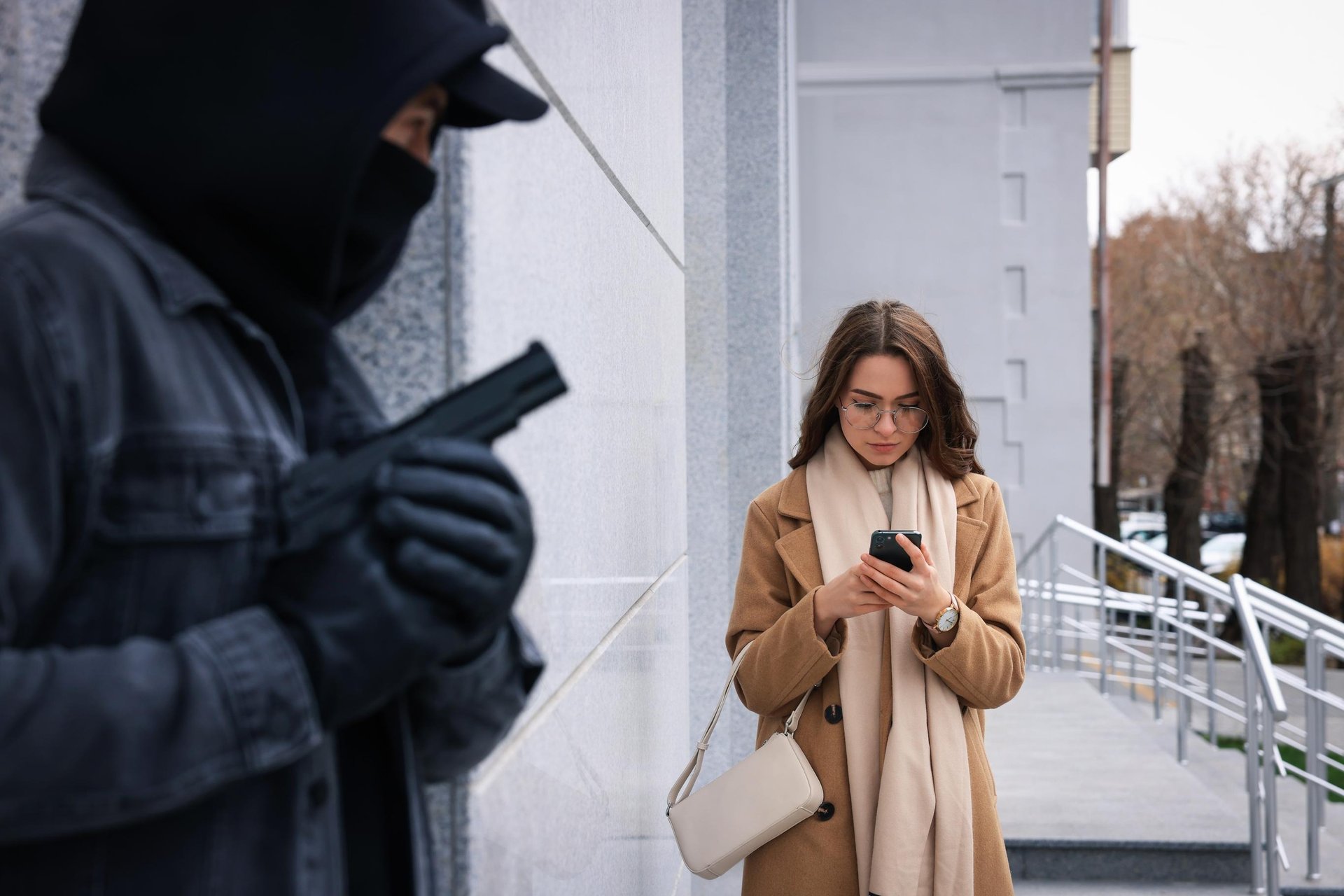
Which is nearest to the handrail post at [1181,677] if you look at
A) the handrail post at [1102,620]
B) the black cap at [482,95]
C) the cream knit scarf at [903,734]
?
the handrail post at [1102,620]

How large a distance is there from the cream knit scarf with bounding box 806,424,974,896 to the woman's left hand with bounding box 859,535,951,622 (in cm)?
21

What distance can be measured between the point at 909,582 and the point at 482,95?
1.52m

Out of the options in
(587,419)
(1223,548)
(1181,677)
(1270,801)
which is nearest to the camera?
(587,419)

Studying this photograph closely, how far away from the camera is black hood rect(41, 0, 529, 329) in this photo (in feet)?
2.79

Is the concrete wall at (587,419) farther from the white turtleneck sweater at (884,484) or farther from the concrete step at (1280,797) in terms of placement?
the concrete step at (1280,797)

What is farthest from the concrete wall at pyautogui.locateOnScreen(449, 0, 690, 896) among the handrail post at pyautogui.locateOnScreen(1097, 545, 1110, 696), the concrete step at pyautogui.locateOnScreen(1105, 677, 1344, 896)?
the handrail post at pyautogui.locateOnScreen(1097, 545, 1110, 696)

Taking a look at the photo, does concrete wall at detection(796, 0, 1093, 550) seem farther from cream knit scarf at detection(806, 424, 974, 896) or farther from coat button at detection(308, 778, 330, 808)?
coat button at detection(308, 778, 330, 808)

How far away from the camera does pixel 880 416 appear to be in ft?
8.63

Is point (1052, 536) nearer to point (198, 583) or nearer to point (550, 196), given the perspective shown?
point (550, 196)

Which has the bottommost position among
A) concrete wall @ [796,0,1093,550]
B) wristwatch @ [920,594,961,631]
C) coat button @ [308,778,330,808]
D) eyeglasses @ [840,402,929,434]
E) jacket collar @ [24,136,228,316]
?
wristwatch @ [920,594,961,631]

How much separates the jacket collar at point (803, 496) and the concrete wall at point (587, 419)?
0.34 m

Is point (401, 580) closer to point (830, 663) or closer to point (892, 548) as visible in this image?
point (892, 548)

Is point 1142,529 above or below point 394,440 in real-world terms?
below

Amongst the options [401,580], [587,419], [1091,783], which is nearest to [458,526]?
[401,580]
